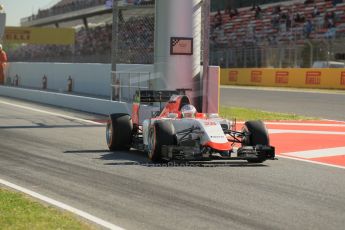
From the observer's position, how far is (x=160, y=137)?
9.50m

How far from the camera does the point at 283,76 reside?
34531mm

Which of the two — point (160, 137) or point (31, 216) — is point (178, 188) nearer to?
point (160, 137)

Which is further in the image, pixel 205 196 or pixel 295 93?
pixel 295 93

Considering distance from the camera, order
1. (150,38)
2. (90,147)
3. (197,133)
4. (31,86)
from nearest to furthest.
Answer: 1. (197,133)
2. (90,147)
3. (150,38)
4. (31,86)

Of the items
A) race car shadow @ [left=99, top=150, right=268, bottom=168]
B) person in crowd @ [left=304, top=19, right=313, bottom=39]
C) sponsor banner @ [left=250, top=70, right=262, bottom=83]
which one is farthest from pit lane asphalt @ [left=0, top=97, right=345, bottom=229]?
person in crowd @ [left=304, top=19, right=313, bottom=39]

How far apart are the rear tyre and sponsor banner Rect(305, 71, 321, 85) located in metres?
22.3

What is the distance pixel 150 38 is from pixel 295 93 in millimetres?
11544

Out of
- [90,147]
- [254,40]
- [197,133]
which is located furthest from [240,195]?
[254,40]

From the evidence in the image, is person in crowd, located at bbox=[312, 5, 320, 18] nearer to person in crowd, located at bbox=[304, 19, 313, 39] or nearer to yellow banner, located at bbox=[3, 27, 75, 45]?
person in crowd, located at bbox=[304, 19, 313, 39]

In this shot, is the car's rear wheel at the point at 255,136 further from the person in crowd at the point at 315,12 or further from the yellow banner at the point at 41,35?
the yellow banner at the point at 41,35

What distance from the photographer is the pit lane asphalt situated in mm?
6129

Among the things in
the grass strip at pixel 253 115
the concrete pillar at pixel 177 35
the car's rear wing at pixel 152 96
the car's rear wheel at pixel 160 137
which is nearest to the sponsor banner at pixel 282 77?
the grass strip at pixel 253 115

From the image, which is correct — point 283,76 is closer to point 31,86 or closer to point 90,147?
point 31,86

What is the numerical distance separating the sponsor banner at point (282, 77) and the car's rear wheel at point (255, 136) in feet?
80.6
